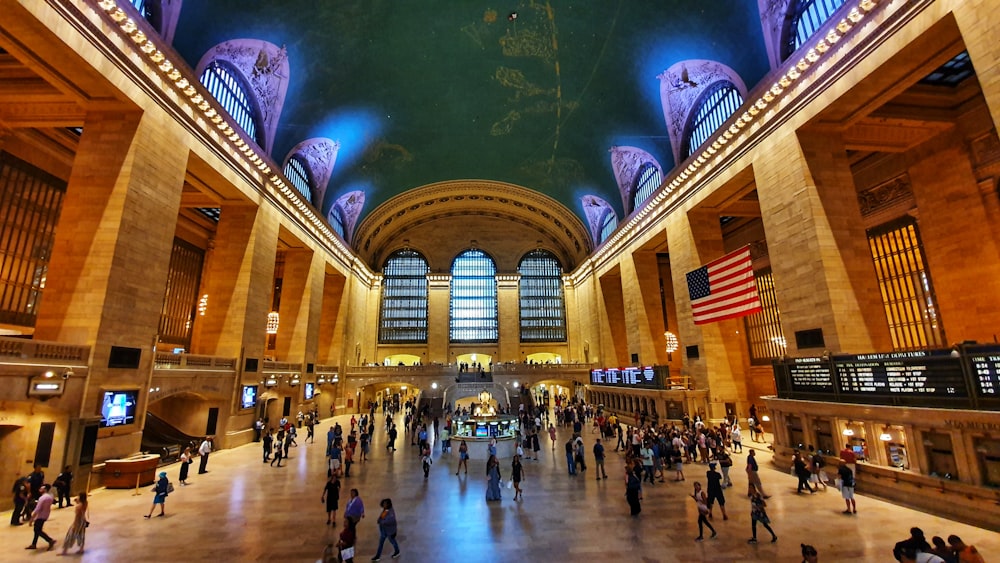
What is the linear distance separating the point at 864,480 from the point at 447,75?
20.6 metres

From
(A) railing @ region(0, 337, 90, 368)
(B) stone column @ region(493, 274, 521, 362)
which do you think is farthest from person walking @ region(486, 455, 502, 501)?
(B) stone column @ region(493, 274, 521, 362)

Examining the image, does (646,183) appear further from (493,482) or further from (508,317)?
(493,482)

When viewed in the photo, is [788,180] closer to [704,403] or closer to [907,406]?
[907,406]

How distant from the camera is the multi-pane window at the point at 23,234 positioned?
13.7m

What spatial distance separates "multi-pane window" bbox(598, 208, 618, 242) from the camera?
96.2 feet

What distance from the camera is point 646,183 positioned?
24.4 m

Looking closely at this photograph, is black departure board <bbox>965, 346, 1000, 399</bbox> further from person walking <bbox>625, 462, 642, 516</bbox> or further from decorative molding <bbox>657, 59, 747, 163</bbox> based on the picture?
decorative molding <bbox>657, 59, 747, 163</bbox>

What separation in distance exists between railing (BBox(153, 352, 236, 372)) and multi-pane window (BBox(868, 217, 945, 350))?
23337 mm

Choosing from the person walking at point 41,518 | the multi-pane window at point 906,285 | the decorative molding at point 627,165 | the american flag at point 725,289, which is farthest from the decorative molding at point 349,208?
the multi-pane window at point 906,285

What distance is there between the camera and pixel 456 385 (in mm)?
28672

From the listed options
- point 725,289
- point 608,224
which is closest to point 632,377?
point 725,289

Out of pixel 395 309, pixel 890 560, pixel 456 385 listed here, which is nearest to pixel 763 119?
pixel 890 560

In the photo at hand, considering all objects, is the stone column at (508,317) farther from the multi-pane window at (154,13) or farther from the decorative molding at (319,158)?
the multi-pane window at (154,13)

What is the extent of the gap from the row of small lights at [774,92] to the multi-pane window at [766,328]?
290 inches
